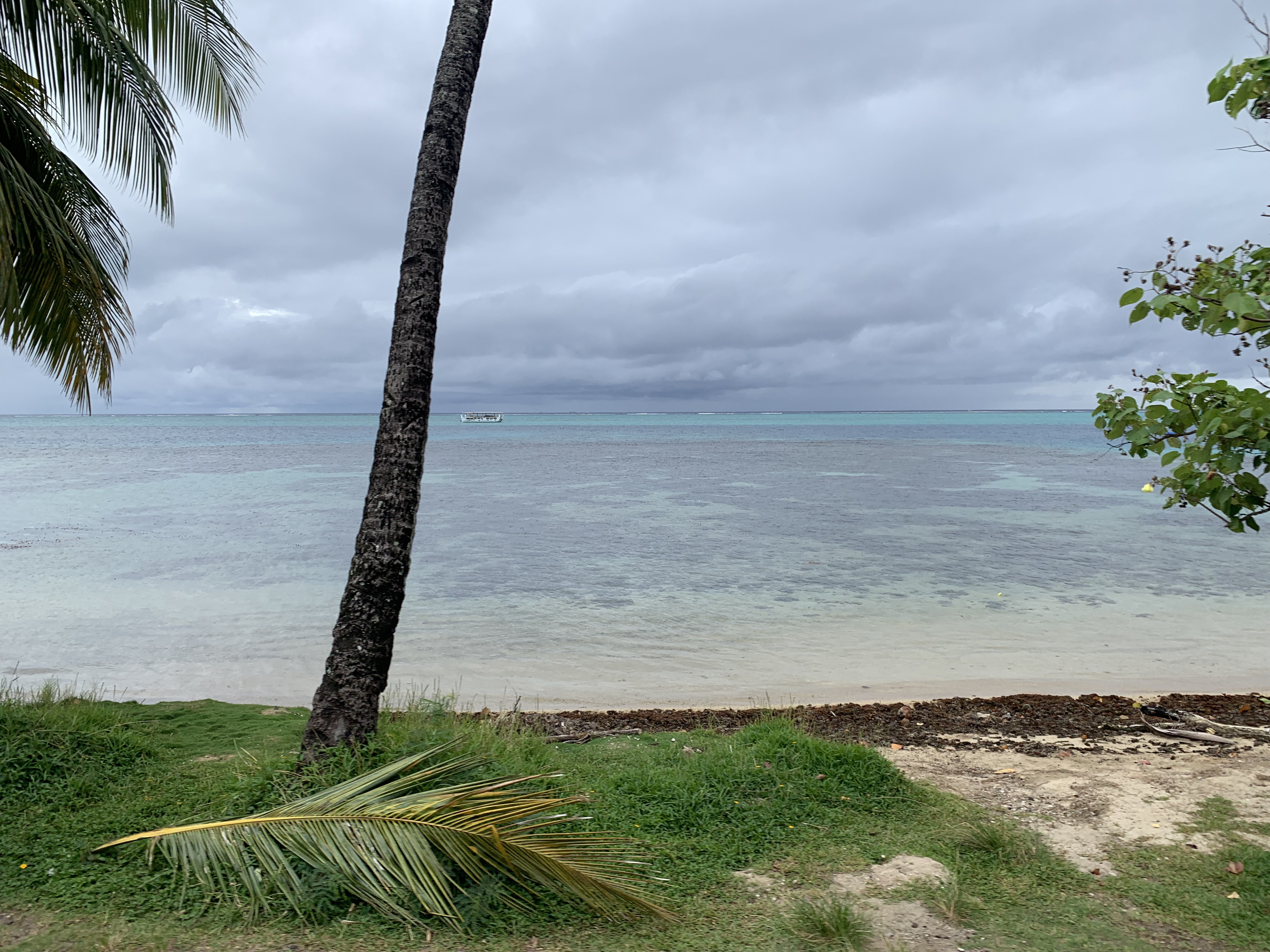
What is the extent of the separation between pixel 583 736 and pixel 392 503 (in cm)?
274

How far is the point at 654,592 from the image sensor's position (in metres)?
13.6

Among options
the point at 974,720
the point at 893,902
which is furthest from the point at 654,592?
the point at 893,902

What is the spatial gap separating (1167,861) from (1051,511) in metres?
23.9

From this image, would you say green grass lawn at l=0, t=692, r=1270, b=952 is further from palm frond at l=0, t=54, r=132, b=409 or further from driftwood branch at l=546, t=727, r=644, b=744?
palm frond at l=0, t=54, r=132, b=409

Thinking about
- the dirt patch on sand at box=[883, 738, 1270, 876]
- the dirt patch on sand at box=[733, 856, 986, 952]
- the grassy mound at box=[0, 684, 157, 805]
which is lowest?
the dirt patch on sand at box=[883, 738, 1270, 876]

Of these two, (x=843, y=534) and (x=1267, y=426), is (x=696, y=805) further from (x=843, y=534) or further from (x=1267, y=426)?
(x=843, y=534)

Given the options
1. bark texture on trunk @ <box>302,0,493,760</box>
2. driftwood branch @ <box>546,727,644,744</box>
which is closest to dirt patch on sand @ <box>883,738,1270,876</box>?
driftwood branch @ <box>546,727,644,744</box>

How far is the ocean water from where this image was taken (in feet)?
30.2

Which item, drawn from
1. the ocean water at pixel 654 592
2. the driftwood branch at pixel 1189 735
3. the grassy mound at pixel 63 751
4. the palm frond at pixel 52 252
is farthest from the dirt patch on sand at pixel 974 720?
the palm frond at pixel 52 252

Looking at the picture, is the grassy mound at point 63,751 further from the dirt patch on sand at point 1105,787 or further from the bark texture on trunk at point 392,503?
the dirt patch on sand at point 1105,787

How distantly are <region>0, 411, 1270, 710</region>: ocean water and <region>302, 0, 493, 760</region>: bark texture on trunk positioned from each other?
3978 mm

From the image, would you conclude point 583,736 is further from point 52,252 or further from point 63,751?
point 52,252

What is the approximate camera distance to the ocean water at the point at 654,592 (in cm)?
921

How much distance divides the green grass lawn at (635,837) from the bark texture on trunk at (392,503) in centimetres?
28
